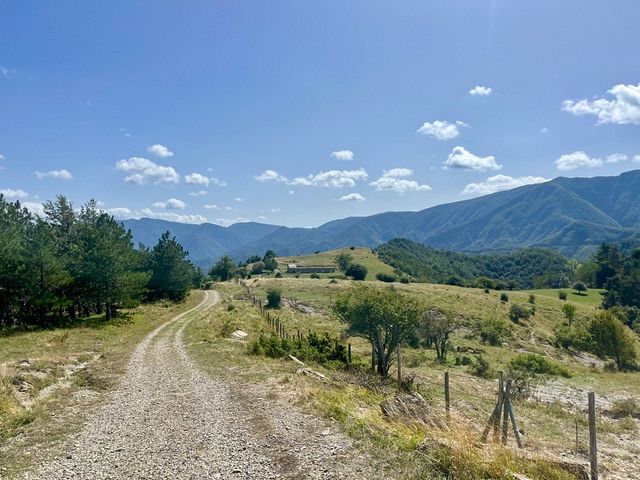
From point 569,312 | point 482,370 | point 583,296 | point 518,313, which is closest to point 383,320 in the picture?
point 482,370

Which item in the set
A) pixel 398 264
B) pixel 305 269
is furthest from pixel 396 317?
pixel 398 264

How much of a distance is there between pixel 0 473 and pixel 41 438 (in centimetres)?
240

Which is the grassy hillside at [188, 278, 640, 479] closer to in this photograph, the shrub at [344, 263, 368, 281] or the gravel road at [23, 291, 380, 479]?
the gravel road at [23, 291, 380, 479]

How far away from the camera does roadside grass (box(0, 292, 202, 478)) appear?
1170 centimetres

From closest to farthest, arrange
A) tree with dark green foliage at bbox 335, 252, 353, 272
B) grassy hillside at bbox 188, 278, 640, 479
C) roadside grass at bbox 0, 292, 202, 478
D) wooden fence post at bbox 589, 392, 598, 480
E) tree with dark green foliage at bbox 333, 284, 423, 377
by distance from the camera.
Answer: grassy hillside at bbox 188, 278, 640, 479 → wooden fence post at bbox 589, 392, 598, 480 → roadside grass at bbox 0, 292, 202, 478 → tree with dark green foliage at bbox 333, 284, 423, 377 → tree with dark green foliage at bbox 335, 252, 353, 272

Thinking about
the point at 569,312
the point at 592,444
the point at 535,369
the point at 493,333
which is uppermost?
the point at 592,444

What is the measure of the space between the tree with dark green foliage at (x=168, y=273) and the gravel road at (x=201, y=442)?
57.2 m

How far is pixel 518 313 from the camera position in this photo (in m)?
89.9

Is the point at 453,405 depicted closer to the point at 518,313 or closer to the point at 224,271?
the point at 518,313

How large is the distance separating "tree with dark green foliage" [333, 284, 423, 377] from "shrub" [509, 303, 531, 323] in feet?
205

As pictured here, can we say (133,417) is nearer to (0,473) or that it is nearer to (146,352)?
(0,473)

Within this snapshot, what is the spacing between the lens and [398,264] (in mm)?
191875

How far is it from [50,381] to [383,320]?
2429 centimetres

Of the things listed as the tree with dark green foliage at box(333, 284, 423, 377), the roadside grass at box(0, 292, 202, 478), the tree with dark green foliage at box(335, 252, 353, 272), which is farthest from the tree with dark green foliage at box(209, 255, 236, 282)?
the tree with dark green foliage at box(333, 284, 423, 377)
